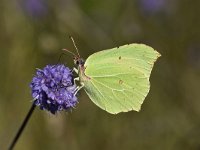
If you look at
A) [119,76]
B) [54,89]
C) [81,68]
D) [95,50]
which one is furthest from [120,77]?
[95,50]

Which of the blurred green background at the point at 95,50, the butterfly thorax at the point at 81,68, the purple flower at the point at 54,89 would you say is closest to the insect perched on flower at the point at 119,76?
the butterfly thorax at the point at 81,68

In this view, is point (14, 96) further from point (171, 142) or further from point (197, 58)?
point (197, 58)

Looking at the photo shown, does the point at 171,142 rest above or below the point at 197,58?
below

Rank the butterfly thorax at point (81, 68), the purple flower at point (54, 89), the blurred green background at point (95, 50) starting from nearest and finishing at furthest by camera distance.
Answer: the purple flower at point (54, 89) → the butterfly thorax at point (81, 68) → the blurred green background at point (95, 50)

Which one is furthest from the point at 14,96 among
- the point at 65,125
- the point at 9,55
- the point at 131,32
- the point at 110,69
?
the point at 110,69

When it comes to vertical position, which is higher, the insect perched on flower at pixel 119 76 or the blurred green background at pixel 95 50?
the insect perched on flower at pixel 119 76

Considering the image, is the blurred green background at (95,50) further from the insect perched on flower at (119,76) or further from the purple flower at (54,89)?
the purple flower at (54,89)

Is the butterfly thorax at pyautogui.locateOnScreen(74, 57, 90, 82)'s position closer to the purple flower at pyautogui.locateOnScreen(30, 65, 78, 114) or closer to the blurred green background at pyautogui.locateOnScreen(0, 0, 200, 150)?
the purple flower at pyautogui.locateOnScreen(30, 65, 78, 114)

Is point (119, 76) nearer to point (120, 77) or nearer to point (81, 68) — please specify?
point (120, 77)
